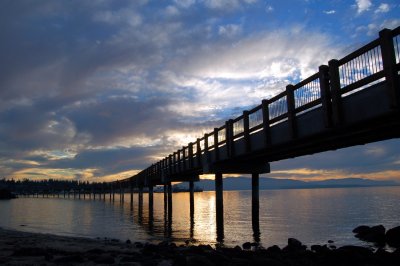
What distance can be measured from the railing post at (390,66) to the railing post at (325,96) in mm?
2498

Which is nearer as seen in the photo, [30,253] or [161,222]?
[30,253]

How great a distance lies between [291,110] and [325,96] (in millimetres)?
2192

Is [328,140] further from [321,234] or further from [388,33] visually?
[321,234]

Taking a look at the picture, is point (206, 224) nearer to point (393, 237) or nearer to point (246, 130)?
point (393, 237)

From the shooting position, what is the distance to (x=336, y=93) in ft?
40.3

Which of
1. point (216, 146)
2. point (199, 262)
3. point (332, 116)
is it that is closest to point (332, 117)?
point (332, 116)

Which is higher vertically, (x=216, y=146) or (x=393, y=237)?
(x=216, y=146)

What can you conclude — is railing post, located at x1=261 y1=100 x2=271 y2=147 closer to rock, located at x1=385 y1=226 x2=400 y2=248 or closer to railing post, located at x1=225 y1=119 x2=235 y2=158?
railing post, located at x1=225 y1=119 x2=235 y2=158

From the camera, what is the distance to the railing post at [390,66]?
400 inches

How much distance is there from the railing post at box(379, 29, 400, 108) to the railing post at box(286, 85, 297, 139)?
4.57 meters

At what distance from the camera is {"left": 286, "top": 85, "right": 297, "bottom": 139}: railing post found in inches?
583

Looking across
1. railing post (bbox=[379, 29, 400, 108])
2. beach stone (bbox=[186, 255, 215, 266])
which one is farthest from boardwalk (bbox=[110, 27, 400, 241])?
beach stone (bbox=[186, 255, 215, 266])

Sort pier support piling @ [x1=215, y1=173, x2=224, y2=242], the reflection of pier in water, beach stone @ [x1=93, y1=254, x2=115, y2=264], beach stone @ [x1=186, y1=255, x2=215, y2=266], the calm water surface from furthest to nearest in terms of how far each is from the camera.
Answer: the reflection of pier in water, pier support piling @ [x1=215, y1=173, x2=224, y2=242], the calm water surface, beach stone @ [x1=93, y1=254, x2=115, y2=264], beach stone @ [x1=186, y1=255, x2=215, y2=266]

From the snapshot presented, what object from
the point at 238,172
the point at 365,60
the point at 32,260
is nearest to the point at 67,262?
the point at 32,260
